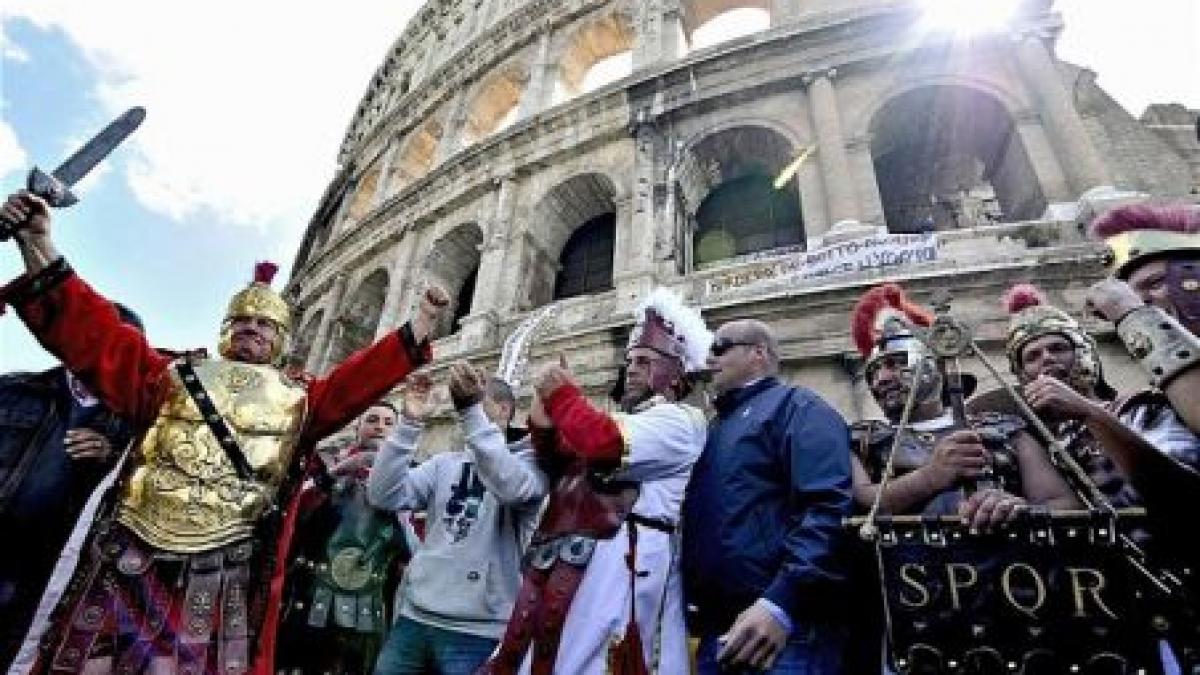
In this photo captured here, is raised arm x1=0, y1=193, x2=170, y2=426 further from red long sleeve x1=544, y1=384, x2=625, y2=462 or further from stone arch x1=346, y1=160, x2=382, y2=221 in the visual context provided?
stone arch x1=346, y1=160, x2=382, y2=221

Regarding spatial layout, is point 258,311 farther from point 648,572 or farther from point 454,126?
point 454,126

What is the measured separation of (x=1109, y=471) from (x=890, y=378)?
3.02ft

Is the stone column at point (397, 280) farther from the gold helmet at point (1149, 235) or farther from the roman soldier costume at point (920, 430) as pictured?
the gold helmet at point (1149, 235)

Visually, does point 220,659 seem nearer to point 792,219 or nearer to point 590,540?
point 590,540

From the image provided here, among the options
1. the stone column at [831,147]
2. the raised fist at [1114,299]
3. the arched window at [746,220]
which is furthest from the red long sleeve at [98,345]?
the arched window at [746,220]

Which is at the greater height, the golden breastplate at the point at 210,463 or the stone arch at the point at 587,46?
the stone arch at the point at 587,46

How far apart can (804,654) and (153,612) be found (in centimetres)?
249

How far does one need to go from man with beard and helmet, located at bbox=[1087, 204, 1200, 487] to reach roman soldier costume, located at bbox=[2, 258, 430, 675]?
2.73 meters

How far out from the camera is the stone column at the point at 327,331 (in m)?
15.3

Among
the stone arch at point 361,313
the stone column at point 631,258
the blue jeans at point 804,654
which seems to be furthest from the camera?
the stone arch at point 361,313

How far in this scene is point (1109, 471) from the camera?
7.69 ft

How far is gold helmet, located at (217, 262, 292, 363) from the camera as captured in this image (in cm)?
345

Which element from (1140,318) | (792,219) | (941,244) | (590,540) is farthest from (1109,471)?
(792,219)

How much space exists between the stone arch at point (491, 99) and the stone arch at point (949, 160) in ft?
30.0
